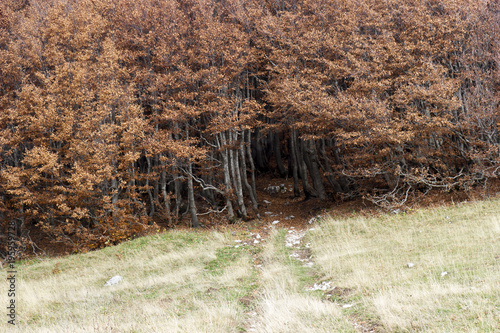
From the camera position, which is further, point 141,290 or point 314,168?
point 314,168

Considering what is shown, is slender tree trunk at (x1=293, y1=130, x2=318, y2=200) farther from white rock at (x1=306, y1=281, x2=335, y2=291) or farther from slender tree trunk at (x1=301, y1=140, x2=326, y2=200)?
white rock at (x1=306, y1=281, x2=335, y2=291)

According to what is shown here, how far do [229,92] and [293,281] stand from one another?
1383 centimetres

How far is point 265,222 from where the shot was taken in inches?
790

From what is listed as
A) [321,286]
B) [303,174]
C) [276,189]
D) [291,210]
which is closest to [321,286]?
[321,286]

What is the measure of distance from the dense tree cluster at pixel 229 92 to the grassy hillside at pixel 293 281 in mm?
3251

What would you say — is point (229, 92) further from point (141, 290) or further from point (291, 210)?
point (141, 290)

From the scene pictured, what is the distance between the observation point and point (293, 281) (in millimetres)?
9711

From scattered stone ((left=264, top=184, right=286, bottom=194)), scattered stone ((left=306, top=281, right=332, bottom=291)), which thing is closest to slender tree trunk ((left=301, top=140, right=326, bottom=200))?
scattered stone ((left=264, top=184, right=286, bottom=194))

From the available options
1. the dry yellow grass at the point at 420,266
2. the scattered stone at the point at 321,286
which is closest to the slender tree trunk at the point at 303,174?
the dry yellow grass at the point at 420,266

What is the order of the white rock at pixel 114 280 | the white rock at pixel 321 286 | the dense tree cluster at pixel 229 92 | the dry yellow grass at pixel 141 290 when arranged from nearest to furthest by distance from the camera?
the dry yellow grass at pixel 141 290 < the white rock at pixel 321 286 < the white rock at pixel 114 280 < the dense tree cluster at pixel 229 92

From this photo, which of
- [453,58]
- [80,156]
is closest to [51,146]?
[80,156]

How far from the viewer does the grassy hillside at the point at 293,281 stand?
674cm

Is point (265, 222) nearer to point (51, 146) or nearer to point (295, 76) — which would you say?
point (295, 76)

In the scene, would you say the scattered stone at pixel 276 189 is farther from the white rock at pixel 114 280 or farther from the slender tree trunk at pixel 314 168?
the white rock at pixel 114 280
